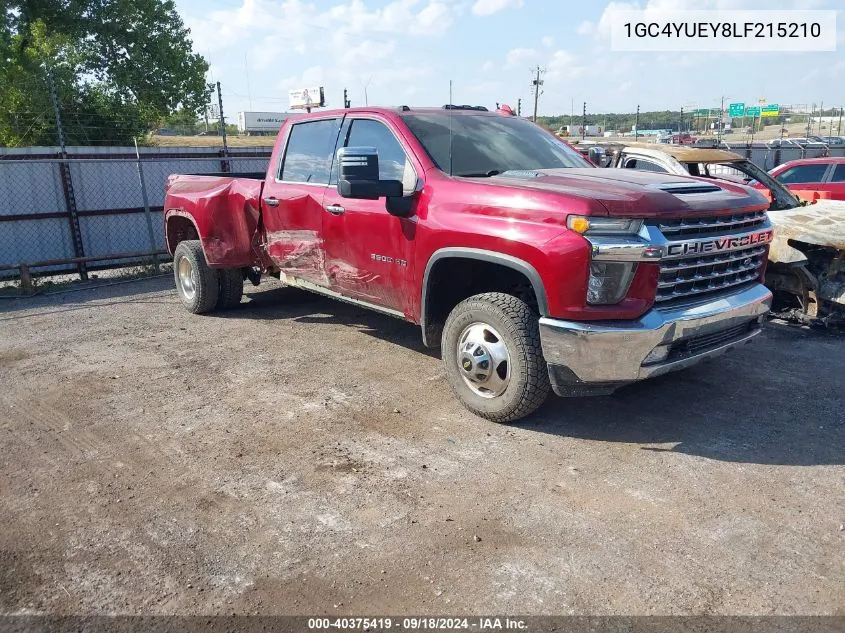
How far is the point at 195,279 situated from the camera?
23.9 feet

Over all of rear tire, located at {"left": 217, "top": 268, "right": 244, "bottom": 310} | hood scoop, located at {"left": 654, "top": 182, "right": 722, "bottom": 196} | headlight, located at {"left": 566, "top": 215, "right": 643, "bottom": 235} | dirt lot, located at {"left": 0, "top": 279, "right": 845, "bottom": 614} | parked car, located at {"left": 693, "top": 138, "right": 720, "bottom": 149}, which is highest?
parked car, located at {"left": 693, "top": 138, "right": 720, "bottom": 149}

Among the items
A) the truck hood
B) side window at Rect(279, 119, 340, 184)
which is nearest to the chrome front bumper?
the truck hood

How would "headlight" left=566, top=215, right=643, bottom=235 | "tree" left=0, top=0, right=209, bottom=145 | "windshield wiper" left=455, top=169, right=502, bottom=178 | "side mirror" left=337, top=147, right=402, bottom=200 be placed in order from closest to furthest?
"headlight" left=566, top=215, right=643, bottom=235
"side mirror" left=337, top=147, right=402, bottom=200
"windshield wiper" left=455, top=169, right=502, bottom=178
"tree" left=0, top=0, right=209, bottom=145

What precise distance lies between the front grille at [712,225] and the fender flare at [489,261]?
736 millimetres

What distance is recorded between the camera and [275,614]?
8.75 ft

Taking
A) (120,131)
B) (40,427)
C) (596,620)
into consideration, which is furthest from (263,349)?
Result: (120,131)

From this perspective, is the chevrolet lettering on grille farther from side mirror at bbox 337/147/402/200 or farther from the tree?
the tree

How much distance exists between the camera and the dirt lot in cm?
280

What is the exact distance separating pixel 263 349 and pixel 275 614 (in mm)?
3661

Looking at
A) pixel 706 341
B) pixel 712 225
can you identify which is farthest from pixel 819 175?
pixel 706 341

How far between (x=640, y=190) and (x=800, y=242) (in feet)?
10.0

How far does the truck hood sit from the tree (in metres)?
20.5

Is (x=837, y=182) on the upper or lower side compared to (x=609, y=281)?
upper

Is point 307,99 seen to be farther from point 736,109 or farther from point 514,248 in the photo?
point 736,109
